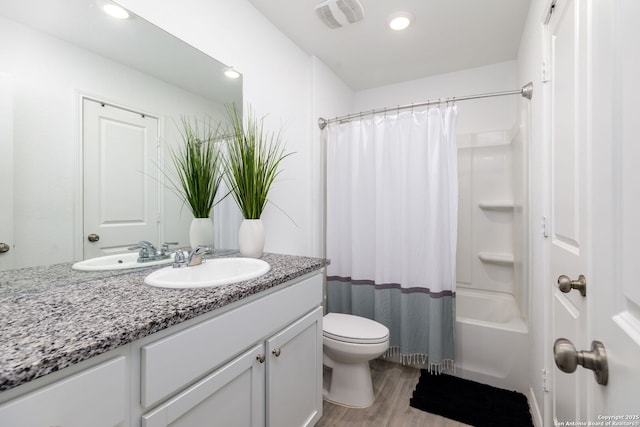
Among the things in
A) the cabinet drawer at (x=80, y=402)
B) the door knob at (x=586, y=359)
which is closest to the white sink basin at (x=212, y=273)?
the cabinet drawer at (x=80, y=402)

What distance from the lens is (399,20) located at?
1803 mm

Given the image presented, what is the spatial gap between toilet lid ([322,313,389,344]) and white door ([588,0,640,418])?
116 cm

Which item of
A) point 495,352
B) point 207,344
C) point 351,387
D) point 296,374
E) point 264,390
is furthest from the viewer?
point 495,352

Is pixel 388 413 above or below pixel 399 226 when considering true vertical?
below

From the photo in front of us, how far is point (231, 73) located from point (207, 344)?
4.65ft

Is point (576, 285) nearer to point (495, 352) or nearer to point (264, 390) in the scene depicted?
point (264, 390)

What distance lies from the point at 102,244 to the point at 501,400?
7.44 ft

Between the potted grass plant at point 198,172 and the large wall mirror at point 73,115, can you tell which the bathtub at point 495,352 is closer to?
the potted grass plant at point 198,172

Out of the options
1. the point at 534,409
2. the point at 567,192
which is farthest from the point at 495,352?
the point at 567,192

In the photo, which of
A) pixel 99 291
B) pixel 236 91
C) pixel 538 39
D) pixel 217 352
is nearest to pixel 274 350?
pixel 217 352

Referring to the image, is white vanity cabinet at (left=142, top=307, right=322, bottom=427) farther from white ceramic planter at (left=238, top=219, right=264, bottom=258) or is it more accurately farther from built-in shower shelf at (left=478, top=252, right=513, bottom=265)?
built-in shower shelf at (left=478, top=252, right=513, bottom=265)

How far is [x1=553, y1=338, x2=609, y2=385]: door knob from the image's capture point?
1.53 ft

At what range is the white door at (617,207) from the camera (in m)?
0.40

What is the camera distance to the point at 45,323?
635 mm
